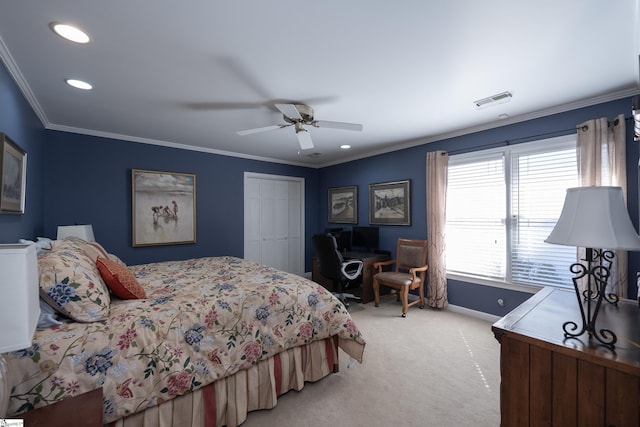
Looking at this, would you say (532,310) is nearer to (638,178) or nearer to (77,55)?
(638,178)

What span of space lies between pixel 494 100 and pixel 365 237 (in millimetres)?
2780

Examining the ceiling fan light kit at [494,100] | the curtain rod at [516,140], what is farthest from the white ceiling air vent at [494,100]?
the curtain rod at [516,140]

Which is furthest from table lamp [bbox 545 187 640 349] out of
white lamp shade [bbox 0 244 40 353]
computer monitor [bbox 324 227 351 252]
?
computer monitor [bbox 324 227 351 252]

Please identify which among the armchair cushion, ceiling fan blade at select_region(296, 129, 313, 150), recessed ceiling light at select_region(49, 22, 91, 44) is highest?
recessed ceiling light at select_region(49, 22, 91, 44)

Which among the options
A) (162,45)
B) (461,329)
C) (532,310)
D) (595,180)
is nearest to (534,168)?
(595,180)

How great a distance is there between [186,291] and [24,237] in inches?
69.1

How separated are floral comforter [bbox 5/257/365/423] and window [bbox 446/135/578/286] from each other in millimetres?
2253

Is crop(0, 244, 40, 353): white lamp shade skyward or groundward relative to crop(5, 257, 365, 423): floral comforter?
skyward

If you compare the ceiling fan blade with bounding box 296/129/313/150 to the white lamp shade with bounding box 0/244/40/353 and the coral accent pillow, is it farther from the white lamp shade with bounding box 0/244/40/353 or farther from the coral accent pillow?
the white lamp shade with bounding box 0/244/40/353

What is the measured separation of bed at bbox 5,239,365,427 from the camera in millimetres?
1287

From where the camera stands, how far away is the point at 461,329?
3.17 metres

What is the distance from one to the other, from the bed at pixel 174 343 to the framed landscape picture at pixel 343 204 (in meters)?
3.01

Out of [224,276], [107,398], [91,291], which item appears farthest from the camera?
[224,276]

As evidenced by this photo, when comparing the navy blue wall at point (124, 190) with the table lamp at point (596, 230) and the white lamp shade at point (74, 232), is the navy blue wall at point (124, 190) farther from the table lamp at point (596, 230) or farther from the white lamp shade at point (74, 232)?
the table lamp at point (596, 230)
